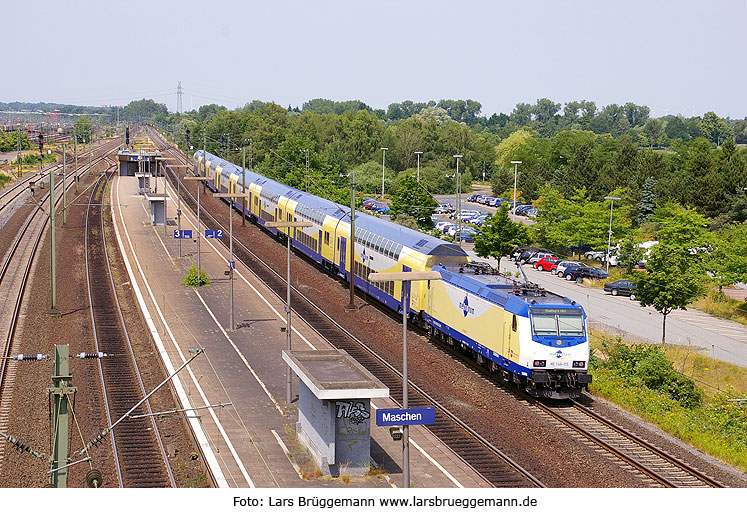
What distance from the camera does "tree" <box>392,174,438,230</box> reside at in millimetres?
74438

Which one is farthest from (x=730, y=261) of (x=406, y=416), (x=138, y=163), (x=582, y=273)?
(x=138, y=163)

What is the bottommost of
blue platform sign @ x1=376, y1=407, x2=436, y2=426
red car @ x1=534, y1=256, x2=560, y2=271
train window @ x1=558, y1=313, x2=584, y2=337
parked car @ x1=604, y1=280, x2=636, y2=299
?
parked car @ x1=604, y1=280, x2=636, y2=299

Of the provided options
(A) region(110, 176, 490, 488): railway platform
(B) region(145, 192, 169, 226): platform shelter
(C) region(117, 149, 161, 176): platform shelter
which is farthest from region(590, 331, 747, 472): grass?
(C) region(117, 149, 161, 176): platform shelter

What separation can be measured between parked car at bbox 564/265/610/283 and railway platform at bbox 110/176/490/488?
2350 cm

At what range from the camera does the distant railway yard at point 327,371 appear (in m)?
22.6

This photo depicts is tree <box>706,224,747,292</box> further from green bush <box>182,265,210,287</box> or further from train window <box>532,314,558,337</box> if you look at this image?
green bush <box>182,265,210,287</box>

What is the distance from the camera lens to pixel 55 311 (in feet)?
137

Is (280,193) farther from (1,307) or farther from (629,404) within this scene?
(629,404)

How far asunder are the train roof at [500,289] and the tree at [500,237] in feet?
77.9

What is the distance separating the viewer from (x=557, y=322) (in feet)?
93.8

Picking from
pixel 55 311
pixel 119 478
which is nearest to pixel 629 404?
pixel 119 478

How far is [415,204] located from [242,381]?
4531 centimetres

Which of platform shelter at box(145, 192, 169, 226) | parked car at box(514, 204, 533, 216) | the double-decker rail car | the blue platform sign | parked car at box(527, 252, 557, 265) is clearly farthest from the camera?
parked car at box(514, 204, 533, 216)

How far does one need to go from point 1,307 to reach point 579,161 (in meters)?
75.9
